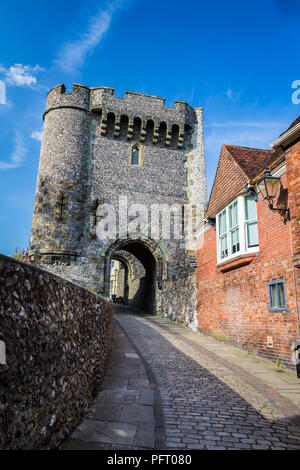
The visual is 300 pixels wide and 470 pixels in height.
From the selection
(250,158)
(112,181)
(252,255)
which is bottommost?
(252,255)

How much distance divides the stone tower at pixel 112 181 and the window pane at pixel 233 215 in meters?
6.97

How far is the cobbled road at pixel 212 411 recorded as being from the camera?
11.6 feet

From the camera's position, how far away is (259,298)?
8305 mm

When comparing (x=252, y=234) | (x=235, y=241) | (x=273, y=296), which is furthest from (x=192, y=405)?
(x=235, y=241)

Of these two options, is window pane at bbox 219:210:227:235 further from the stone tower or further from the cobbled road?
the stone tower

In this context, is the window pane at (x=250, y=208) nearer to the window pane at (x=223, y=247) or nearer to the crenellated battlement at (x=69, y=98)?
the window pane at (x=223, y=247)

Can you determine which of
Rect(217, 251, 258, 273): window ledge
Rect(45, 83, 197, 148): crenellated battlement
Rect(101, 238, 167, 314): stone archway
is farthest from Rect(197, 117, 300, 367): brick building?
Rect(45, 83, 197, 148): crenellated battlement

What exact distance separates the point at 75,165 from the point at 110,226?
407cm

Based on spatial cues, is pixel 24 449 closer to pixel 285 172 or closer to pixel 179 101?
pixel 285 172

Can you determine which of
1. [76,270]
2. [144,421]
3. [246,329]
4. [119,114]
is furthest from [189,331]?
[119,114]

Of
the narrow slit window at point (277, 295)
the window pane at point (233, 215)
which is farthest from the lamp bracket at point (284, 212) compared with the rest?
the window pane at point (233, 215)

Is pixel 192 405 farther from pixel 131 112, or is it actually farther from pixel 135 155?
pixel 131 112

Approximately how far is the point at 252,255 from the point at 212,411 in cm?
500

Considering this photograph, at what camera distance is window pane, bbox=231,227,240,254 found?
378 inches
